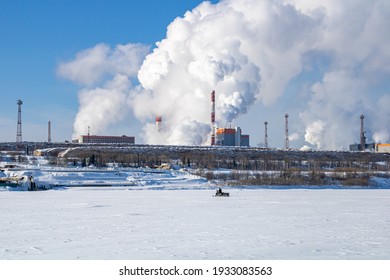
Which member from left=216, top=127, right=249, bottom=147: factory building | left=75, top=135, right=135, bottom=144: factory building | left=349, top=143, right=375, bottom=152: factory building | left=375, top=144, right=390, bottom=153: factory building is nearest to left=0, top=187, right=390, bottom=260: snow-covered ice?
left=216, top=127, right=249, bottom=147: factory building

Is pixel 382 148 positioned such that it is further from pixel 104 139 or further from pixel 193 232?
pixel 193 232

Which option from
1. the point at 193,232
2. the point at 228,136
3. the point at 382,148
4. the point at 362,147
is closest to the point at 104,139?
the point at 228,136

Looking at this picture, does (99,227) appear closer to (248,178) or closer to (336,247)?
(336,247)

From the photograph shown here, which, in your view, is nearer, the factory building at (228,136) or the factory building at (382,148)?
the factory building at (228,136)

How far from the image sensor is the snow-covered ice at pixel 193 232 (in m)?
11.8

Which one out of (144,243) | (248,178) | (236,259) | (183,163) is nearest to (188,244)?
(144,243)

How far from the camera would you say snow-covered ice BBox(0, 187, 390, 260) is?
38.6ft

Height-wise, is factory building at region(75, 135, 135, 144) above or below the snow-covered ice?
above

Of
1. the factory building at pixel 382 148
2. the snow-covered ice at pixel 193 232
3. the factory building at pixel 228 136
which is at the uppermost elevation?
the factory building at pixel 228 136

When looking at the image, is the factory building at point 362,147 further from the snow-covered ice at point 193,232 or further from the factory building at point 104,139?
the snow-covered ice at point 193,232

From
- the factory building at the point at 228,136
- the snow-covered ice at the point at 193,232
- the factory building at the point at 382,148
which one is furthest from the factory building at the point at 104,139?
the snow-covered ice at the point at 193,232

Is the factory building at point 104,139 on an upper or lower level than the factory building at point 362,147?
upper

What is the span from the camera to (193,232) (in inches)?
583

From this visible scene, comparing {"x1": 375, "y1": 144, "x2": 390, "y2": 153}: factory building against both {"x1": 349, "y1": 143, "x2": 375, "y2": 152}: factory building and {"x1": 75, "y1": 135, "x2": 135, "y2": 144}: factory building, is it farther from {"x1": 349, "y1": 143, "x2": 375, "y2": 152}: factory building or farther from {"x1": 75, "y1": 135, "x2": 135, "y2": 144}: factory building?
{"x1": 75, "y1": 135, "x2": 135, "y2": 144}: factory building
